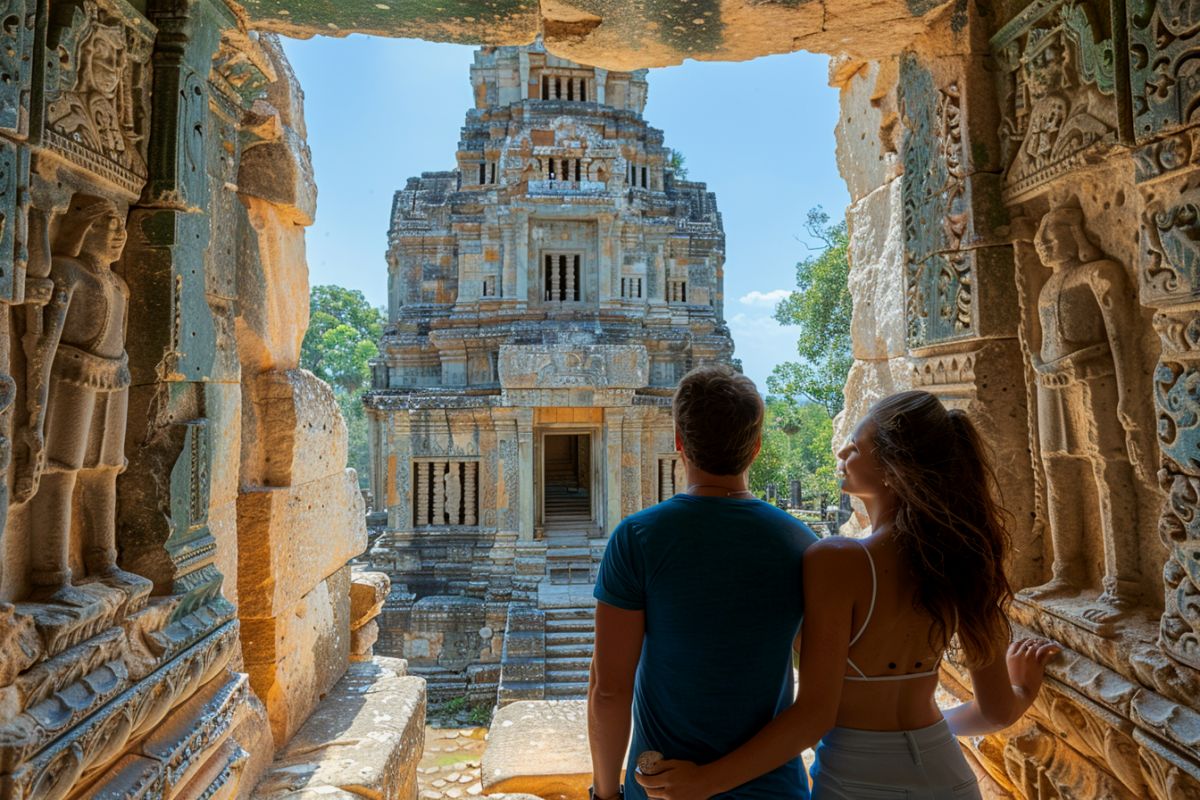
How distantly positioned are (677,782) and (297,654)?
242cm

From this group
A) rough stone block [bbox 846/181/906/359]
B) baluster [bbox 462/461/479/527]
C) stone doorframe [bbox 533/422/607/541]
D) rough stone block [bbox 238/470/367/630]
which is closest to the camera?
rough stone block [bbox 238/470/367/630]

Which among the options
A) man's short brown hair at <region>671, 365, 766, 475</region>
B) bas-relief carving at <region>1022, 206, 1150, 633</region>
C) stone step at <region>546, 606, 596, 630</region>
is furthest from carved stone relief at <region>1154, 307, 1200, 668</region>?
stone step at <region>546, 606, 596, 630</region>

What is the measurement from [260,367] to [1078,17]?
3.26 meters

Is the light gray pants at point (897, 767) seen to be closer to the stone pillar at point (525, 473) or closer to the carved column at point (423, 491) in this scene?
the stone pillar at point (525, 473)

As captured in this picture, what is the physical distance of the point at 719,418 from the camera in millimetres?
1489

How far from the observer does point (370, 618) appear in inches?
178

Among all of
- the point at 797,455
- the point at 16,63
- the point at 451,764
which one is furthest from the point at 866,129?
the point at 797,455

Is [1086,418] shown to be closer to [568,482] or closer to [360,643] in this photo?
[360,643]

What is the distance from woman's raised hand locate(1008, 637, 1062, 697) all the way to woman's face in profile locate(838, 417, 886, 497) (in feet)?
2.63

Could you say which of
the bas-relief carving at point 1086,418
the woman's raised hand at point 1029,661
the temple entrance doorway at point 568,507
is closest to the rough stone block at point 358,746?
the woman's raised hand at point 1029,661

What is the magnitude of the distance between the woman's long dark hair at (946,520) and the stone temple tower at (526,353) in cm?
745

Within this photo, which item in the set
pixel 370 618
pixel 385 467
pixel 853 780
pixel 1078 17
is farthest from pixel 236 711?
pixel 385 467

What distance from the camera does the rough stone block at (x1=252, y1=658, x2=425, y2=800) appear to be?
2.64m

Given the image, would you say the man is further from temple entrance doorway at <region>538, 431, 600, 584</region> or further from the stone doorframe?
the stone doorframe
